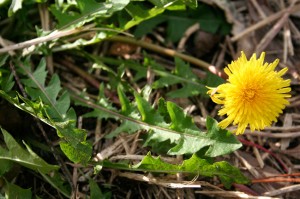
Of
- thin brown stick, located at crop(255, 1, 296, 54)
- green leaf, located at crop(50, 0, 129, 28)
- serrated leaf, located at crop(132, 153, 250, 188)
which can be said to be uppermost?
green leaf, located at crop(50, 0, 129, 28)

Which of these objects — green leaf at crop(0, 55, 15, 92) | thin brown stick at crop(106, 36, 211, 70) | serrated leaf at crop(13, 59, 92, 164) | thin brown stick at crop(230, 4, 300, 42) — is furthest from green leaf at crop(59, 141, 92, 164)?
thin brown stick at crop(230, 4, 300, 42)

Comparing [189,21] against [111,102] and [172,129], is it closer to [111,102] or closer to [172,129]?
[111,102]

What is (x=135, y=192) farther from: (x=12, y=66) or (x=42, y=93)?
(x=12, y=66)

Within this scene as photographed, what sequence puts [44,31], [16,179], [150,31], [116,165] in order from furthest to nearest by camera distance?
[150,31] < [44,31] < [16,179] < [116,165]

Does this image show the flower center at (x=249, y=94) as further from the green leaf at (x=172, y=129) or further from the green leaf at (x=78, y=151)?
the green leaf at (x=78, y=151)

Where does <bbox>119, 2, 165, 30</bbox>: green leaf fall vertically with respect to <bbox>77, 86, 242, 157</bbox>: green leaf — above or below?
above

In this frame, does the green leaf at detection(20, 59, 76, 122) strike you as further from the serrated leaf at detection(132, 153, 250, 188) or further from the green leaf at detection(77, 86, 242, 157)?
the serrated leaf at detection(132, 153, 250, 188)

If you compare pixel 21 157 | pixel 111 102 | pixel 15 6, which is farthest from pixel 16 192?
pixel 15 6

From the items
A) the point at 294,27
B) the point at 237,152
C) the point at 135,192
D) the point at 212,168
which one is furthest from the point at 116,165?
the point at 294,27
